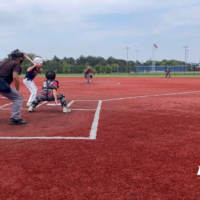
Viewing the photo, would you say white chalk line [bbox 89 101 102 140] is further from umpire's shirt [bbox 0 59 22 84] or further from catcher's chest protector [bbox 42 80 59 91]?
umpire's shirt [bbox 0 59 22 84]

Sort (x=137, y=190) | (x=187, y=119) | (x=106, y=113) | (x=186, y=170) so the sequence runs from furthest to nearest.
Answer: (x=106, y=113), (x=187, y=119), (x=186, y=170), (x=137, y=190)

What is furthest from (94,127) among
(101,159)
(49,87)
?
(49,87)

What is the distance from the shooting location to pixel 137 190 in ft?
10.9

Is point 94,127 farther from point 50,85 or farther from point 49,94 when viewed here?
point 50,85

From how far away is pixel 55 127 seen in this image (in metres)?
6.76

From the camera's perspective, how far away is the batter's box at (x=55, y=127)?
589 cm

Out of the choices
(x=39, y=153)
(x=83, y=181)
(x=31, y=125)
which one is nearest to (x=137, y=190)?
(x=83, y=181)

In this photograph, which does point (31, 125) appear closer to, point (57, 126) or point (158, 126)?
point (57, 126)

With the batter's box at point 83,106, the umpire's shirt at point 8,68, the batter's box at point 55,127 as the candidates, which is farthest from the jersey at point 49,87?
the umpire's shirt at point 8,68

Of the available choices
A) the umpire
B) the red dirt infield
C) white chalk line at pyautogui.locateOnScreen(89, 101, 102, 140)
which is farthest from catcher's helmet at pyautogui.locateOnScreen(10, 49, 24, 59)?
white chalk line at pyautogui.locateOnScreen(89, 101, 102, 140)

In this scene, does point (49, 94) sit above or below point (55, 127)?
above

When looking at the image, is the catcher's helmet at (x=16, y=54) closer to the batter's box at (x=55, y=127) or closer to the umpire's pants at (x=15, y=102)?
the umpire's pants at (x=15, y=102)

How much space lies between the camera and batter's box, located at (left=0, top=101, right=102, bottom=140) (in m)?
5.89

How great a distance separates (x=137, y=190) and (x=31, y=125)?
4381 mm
